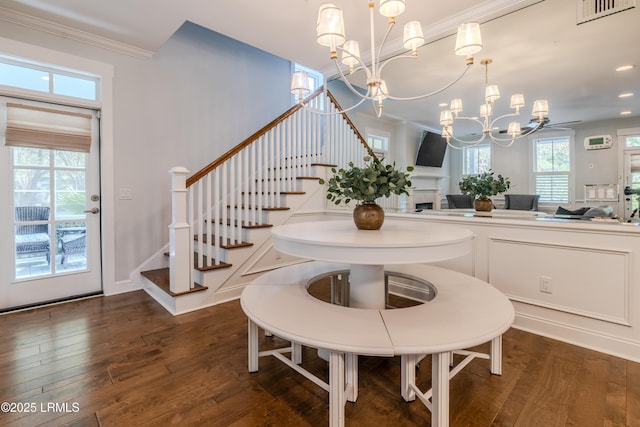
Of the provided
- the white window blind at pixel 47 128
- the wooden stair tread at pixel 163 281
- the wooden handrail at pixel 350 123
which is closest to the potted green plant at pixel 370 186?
the wooden stair tread at pixel 163 281

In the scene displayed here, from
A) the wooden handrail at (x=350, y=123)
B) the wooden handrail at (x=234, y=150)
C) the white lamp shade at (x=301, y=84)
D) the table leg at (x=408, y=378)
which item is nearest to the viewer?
Answer: the table leg at (x=408, y=378)

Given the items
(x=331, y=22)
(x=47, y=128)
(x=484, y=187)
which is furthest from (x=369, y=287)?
(x=47, y=128)

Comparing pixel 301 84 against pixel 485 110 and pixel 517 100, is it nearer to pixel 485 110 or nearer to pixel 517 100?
pixel 485 110

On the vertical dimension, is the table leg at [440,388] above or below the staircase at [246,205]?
below

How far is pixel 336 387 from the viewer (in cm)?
115

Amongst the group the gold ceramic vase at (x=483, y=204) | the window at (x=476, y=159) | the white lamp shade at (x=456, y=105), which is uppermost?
the white lamp shade at (x=456, y=105)

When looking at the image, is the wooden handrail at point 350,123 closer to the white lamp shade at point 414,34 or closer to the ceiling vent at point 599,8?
the white lamp shade at point 414,34

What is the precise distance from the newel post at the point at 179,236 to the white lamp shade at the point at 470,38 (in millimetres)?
2228

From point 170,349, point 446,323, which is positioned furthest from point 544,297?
point 170,349

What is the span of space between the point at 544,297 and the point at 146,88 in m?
4.24

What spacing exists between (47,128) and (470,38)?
350 cm

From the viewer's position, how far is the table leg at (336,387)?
1151 millimetres

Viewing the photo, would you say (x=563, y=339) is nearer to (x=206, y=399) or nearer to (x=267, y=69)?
(x=206, y=399)

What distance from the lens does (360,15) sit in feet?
8.51
